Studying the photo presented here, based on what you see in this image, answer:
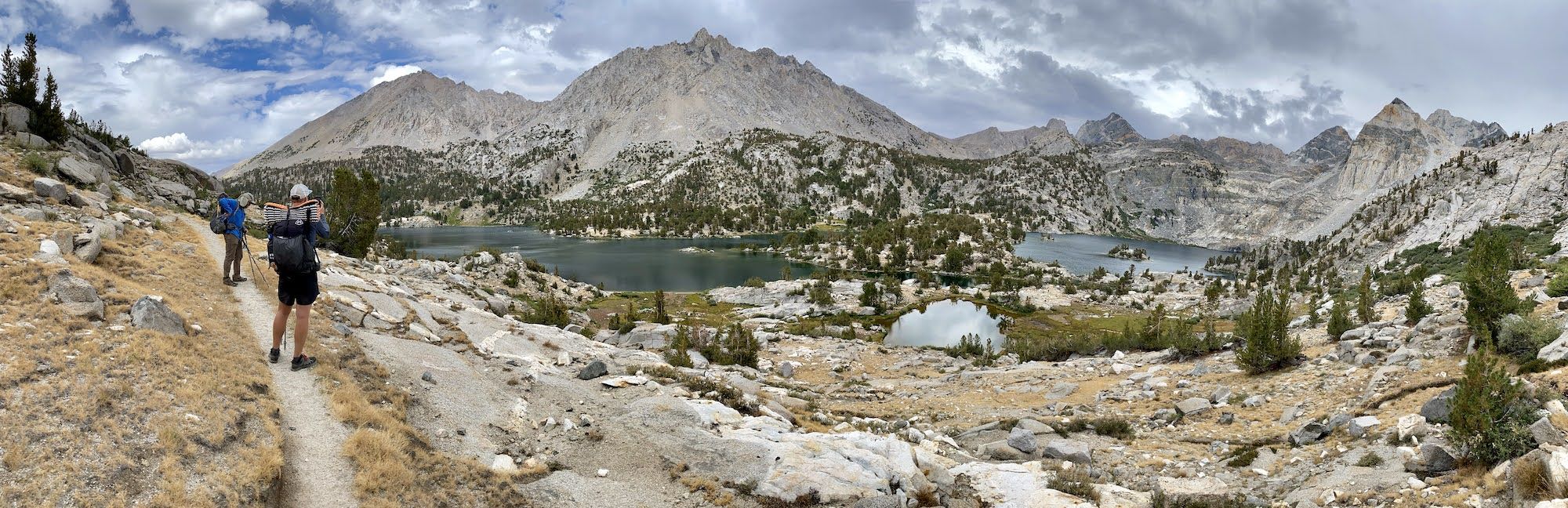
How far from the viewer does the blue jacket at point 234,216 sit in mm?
15695

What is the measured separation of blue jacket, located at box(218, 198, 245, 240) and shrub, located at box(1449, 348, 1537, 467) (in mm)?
23942

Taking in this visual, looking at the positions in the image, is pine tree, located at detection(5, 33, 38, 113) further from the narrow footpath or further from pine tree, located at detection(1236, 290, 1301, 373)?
pine tree, located at detection(1236, 290, 1301, 373)

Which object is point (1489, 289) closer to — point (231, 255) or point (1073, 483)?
point (1073, 483)

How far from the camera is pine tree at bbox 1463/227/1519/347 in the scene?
14.5 metres

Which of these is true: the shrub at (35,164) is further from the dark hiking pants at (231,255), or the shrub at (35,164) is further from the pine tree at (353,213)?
the pine tree at (353,213)

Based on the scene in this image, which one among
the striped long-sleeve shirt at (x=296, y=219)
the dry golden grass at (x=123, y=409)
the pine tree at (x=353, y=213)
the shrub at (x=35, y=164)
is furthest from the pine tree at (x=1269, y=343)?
the pine tree at (x=353, y=213)

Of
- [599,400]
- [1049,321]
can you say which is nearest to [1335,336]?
[599,400]

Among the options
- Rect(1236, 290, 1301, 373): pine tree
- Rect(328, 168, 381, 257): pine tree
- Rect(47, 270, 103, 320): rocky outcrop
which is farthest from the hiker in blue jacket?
Rect(328, 168, 381, 257): pine tree

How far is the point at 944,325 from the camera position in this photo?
5738cm

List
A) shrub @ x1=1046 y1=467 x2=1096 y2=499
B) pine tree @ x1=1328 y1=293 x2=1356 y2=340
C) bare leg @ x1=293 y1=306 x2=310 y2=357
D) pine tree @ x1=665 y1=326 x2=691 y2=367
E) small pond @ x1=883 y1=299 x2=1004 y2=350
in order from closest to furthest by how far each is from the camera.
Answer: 1. bare leg @ x1=293 y1=306 x2=310 y2=357
2. shrub @ x1=1046 y1=467 x2=1096 y2=499
3. pine tree @ x1=1328 y1=293 x2=1356 y2=340
4. pine tree @ x1=665 y1=326 x2=691 y2=367
5. small pond @ x1=883 y1=299 x2=1004 y2=350

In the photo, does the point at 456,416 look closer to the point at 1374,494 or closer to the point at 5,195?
the point at 1374,494

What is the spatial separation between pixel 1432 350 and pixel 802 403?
15.7 meters

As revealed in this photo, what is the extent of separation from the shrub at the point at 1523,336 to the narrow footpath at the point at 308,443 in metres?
20.3

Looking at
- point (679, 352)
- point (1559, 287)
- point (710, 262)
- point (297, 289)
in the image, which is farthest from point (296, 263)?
point (710, 262)
